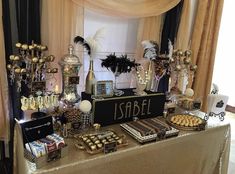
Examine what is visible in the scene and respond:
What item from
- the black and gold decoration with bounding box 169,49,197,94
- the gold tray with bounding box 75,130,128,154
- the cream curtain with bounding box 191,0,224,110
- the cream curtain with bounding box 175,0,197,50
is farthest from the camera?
the cream curtain with bounding box 191,0,224,110

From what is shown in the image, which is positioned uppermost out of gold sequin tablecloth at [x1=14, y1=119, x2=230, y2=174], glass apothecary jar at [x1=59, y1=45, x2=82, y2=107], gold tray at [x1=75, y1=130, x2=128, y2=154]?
glass apothecary jar at [x1=59, y1=45, x2=82, y2=107]

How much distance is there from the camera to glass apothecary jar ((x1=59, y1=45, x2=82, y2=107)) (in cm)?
139

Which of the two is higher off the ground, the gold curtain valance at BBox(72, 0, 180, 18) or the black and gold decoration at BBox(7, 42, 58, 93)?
the gold curtain valance at BBox(72, 0, 180, 18)

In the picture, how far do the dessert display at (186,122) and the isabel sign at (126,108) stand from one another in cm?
12

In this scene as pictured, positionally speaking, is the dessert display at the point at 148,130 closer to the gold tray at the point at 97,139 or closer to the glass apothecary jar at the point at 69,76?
the gold tray at the point at 97,139

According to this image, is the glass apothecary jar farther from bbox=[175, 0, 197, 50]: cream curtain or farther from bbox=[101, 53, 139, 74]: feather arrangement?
bbox=[175, 0, 197, 50]: cream curtain

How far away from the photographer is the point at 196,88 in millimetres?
2488

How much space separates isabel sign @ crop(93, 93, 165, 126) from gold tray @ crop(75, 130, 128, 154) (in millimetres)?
140

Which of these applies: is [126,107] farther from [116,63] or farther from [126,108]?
[116,63]

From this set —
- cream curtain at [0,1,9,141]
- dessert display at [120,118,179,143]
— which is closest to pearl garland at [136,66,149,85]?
dessert display at [120,118,179,143]

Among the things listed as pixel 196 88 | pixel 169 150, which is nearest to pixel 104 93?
pixel 169 150

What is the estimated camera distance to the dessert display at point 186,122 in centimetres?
144

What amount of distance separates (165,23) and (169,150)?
1255 millimetres

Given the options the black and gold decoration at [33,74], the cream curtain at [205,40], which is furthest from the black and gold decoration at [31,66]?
the cream curtain at [205,40]
